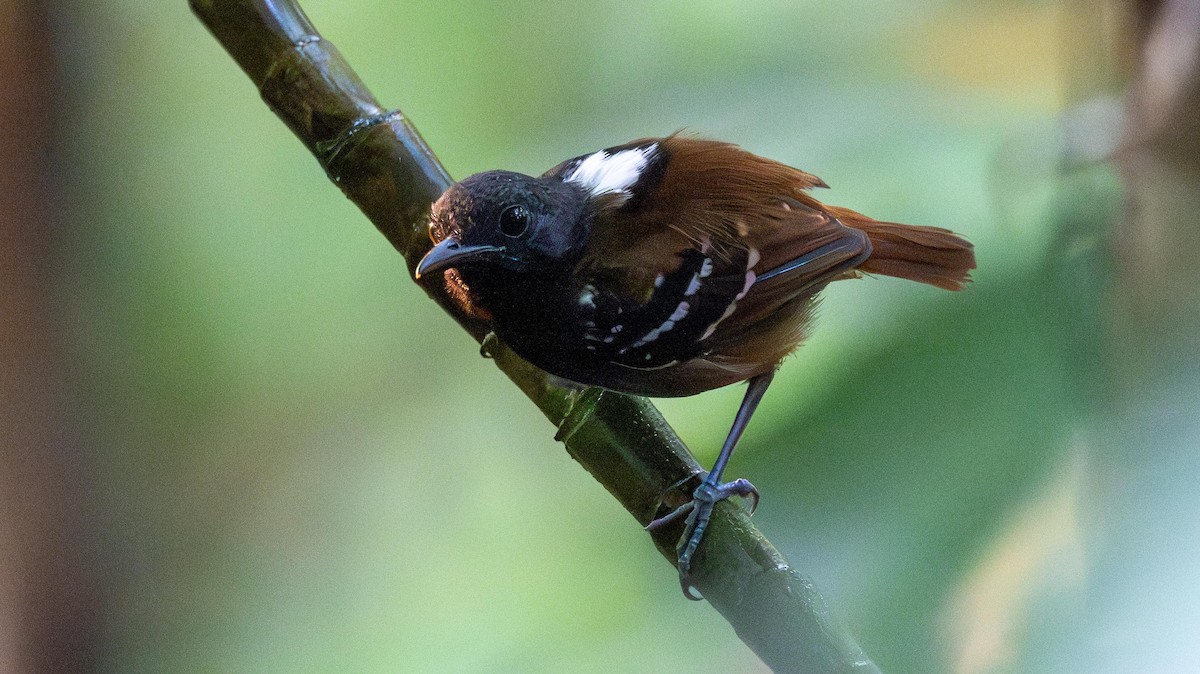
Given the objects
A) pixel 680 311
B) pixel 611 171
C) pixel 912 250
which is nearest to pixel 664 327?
pixel 680 311

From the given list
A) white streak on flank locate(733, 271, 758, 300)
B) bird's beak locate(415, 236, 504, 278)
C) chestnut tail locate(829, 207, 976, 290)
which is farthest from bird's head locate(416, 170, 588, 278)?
chestnut tail locate(829, 207, 976, 290)

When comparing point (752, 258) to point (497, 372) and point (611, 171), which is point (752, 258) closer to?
point (611, 171)

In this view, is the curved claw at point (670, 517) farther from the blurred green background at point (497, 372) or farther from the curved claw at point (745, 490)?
the blurred green background at point (497, 372)

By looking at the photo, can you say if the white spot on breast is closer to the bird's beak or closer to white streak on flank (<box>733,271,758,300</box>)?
white streak on flank (<box>733,271,758,300</box>)

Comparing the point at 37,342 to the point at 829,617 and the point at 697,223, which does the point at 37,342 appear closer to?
the point at 697,223

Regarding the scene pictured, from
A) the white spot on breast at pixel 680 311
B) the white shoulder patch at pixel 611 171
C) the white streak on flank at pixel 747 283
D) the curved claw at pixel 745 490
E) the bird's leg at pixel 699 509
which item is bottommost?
the curved claw at pixel 745 490

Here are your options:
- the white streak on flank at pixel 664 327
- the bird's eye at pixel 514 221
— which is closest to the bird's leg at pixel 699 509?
the white streak on flank at pixel 664 327

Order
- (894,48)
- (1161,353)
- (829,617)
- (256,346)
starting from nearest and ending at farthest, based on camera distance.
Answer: (829,617) < (1161,353) < (894,48) < (256,346)

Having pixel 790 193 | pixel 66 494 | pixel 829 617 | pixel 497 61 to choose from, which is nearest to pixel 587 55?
pixel 497 61

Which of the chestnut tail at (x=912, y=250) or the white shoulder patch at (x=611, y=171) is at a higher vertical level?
the white shoulder patch at (x=611, y=171)

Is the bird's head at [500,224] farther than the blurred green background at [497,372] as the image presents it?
No
